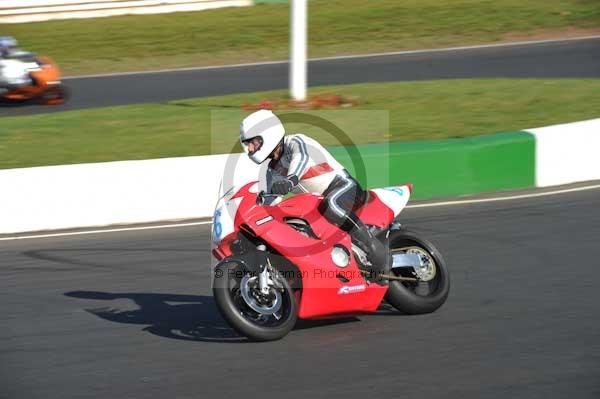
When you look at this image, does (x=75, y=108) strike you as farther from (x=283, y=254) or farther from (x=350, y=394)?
(x=350, y=394)

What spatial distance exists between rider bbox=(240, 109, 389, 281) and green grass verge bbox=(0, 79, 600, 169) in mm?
5735

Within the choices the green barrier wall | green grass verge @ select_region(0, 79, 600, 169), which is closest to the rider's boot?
the green barrier wall

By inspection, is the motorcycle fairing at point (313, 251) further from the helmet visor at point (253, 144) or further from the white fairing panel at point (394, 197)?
the white fairing panel at point (394, 197)

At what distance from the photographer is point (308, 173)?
23.5 ft

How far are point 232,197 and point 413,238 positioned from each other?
1542 millimetres

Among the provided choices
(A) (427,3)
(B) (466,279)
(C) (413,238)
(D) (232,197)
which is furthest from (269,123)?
(A) (427,3)

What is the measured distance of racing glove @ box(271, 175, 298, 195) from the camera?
21.9 feet

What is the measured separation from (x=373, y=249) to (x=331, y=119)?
782cm

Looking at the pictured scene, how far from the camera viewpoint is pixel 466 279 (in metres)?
8.58

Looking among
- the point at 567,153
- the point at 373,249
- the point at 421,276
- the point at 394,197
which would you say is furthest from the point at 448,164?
the point at 373,249

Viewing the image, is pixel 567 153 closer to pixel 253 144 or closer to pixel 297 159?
pixel 297 159

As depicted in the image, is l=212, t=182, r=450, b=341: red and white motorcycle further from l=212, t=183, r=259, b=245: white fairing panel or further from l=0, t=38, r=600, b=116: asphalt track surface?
l=0, t=38, r=600, b=116: asphalt track surface

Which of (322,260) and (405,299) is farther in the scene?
(405,299)

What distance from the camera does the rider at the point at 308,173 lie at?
6699 millimetres
